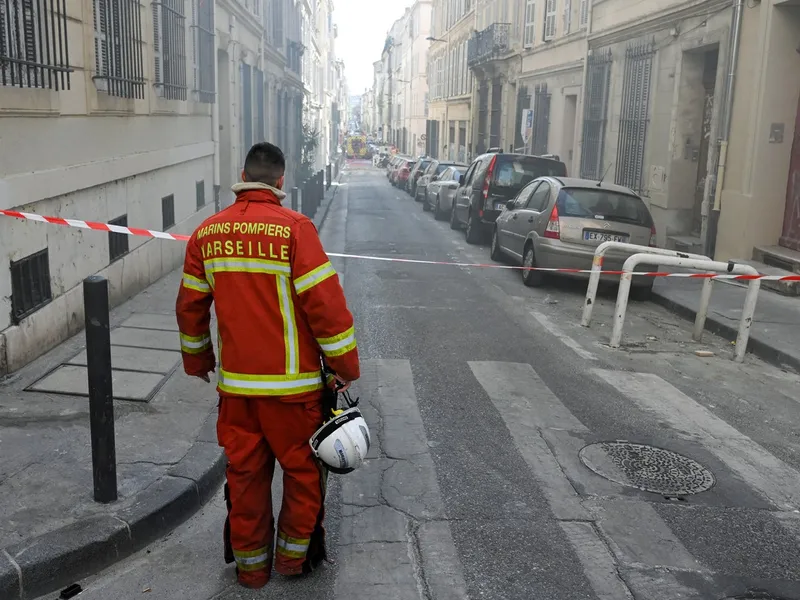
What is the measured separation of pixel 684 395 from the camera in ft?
21.1

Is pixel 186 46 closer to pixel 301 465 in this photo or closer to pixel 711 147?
pixel 711 147

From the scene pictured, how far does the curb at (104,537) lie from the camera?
335cm

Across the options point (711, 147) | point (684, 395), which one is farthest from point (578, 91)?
point (684, 395)

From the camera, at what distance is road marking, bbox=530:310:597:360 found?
7.62 meters

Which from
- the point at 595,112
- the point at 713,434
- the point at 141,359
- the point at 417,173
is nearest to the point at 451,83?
the point at 417,173

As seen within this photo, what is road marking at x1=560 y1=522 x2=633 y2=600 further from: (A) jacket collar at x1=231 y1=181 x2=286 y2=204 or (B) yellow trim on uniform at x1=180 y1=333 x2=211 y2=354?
(A) jacket collar at x1=231 y1=181 x2=286 y2=204

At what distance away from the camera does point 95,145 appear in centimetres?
764

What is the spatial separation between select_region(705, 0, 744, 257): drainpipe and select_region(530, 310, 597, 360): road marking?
5.31m

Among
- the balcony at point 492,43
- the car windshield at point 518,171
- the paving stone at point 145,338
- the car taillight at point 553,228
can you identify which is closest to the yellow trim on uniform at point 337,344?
the paving stone at point 145,338

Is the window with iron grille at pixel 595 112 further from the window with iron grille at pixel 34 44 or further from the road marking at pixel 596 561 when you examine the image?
the road marking at pixel 596 561

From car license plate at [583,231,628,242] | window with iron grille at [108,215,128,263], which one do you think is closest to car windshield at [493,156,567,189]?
car license plate at [583,231,628,242]

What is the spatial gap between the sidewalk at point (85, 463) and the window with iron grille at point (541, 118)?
65.1 ft

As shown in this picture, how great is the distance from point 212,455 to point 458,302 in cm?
561

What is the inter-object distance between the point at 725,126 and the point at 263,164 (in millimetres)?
11390
